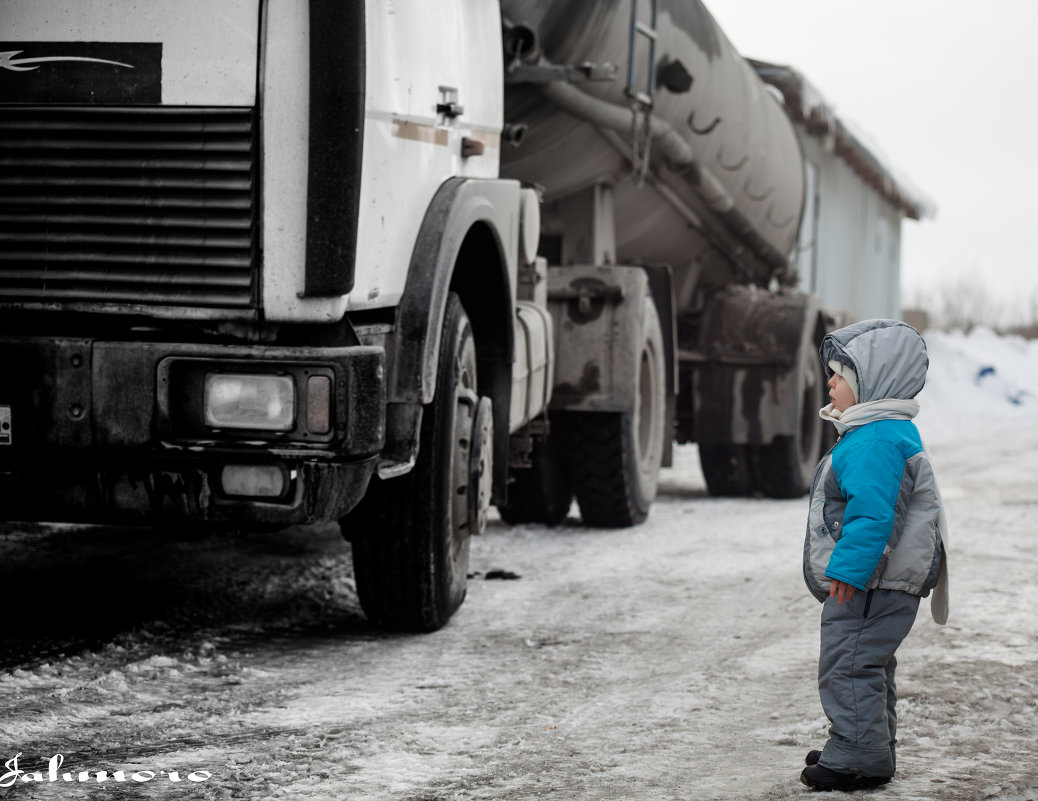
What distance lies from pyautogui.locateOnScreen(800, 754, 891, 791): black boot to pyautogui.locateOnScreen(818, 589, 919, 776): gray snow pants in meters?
0.01

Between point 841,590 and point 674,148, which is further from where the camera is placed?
point 674,148

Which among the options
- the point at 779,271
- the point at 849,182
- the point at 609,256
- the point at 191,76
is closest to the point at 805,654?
the point at 191,76

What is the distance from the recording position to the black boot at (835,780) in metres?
3.38

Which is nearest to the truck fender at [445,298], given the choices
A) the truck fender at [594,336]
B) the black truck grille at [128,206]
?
the black truck grille at [128,206]

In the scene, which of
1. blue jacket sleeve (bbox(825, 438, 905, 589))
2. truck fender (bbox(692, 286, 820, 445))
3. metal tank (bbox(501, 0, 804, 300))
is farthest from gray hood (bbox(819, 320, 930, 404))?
truck fender (bbox(692, 286, 820, 445))

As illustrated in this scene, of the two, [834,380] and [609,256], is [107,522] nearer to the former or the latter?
[834,380]

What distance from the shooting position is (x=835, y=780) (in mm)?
3377

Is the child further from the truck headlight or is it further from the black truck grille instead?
the black truck grille

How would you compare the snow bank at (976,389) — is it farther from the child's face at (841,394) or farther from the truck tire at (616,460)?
the child's face at (841,394)

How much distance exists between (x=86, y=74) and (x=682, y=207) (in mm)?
6034

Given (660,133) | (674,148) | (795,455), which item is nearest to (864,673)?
(660,133)

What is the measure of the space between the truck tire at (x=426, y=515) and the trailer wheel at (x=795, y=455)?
5.37 meters

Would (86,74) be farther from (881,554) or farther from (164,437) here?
(881,554)

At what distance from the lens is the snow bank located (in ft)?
62.8
